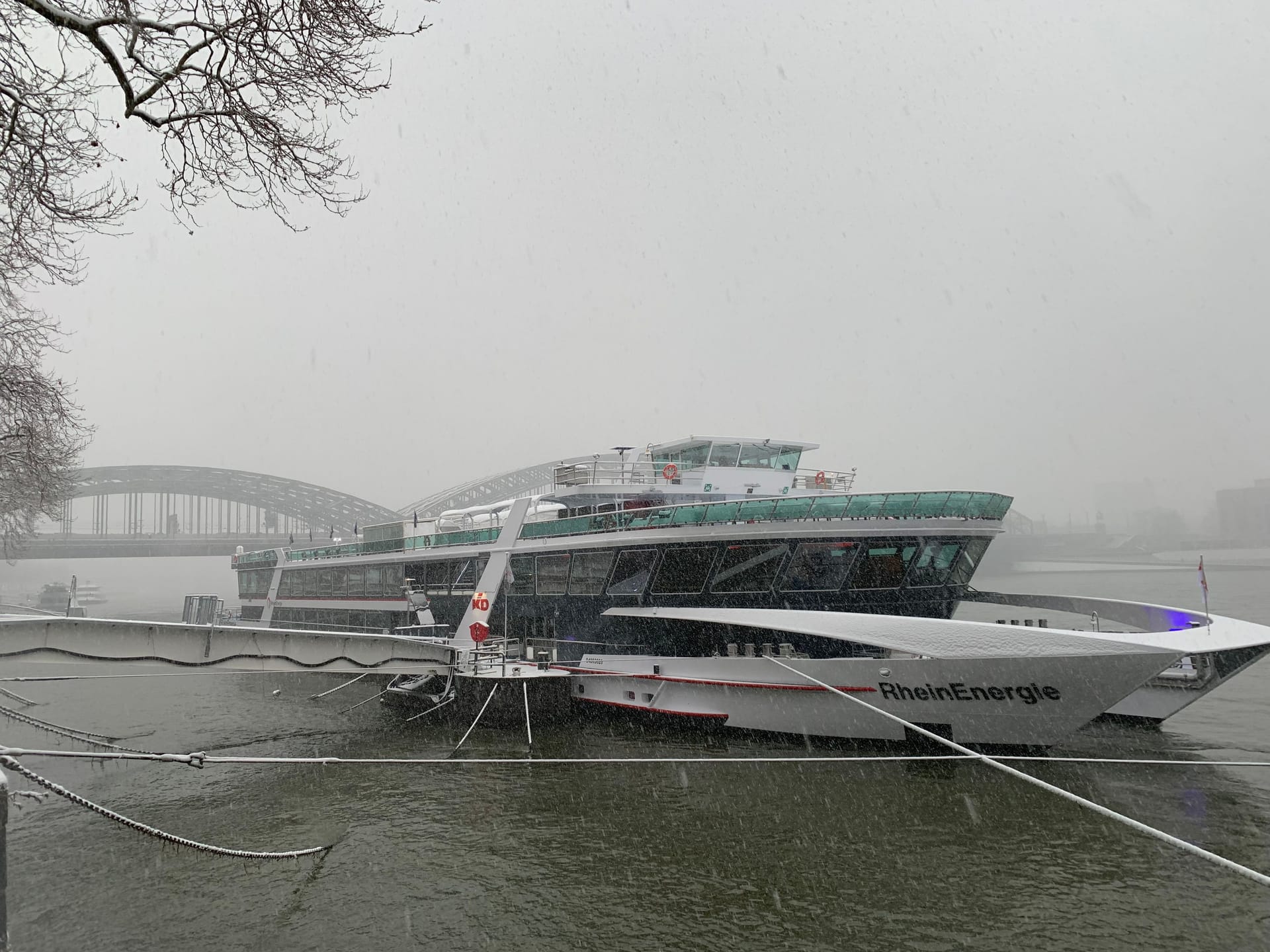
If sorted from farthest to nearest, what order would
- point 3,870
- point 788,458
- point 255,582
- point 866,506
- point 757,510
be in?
point 255,582 < point 788,458 < point 757,510 < point 866,506 < point 3,870

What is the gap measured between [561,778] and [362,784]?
12.3ft

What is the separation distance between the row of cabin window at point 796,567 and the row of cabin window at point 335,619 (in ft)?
35.0

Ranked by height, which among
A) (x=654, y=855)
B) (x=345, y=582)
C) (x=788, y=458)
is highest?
(x=788, y=458)

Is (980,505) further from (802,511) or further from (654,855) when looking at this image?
(654,855)

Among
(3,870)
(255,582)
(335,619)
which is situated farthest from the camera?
(255,582)

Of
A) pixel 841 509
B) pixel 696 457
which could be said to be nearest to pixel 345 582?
pixel 696 457

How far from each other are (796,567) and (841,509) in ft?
5.00

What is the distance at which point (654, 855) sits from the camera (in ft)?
34.9

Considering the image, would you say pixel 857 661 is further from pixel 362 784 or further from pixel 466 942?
pixel 362 784

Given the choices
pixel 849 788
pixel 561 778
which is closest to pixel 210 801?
pixel 561 778

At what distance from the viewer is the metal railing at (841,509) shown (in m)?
15.2

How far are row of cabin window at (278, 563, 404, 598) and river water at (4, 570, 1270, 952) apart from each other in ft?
29.3

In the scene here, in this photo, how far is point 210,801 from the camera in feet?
43.9

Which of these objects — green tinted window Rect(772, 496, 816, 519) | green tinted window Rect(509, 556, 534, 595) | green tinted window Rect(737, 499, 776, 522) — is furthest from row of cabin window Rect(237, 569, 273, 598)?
green tinted window Rect(772, 496, 816, 519)
